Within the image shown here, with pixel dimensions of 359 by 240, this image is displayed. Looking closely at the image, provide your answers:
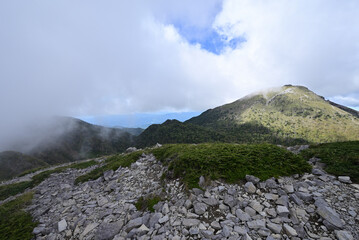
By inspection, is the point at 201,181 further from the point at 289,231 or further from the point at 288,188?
the point at 288,188

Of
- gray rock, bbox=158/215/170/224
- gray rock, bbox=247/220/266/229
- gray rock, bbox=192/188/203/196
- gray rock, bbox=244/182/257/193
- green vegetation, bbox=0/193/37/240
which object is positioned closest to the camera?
gray rock, bbox=247/220/266/229

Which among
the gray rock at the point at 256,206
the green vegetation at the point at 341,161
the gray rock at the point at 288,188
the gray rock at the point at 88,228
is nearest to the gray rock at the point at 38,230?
the gray rock at the point at 88,228

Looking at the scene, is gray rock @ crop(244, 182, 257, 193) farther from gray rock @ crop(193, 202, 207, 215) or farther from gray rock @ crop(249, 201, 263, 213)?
gray rock @ crop(193, 202, 207, 215)

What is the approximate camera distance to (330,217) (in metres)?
5.41

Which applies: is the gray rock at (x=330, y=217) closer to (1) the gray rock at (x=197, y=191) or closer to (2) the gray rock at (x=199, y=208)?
(2) the gray rock at (x=199, y=208)

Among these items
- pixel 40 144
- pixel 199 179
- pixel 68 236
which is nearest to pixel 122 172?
pixel 68 236

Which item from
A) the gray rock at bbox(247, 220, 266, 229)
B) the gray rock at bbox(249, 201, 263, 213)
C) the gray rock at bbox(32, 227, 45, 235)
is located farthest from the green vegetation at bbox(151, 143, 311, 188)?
the gray rock at bbox(32, 227, 45, 235)

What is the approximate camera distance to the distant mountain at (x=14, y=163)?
379 feet

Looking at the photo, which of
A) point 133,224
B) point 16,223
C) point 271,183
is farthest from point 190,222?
point 16,223

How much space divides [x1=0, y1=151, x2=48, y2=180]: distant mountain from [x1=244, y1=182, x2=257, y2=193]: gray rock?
578 feet

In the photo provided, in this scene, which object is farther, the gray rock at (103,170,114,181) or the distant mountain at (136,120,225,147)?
the distant mountain at (136,120,225,147)

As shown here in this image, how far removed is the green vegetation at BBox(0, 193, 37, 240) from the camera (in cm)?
782

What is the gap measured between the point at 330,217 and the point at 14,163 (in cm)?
19538

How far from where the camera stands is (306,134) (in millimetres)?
188000
